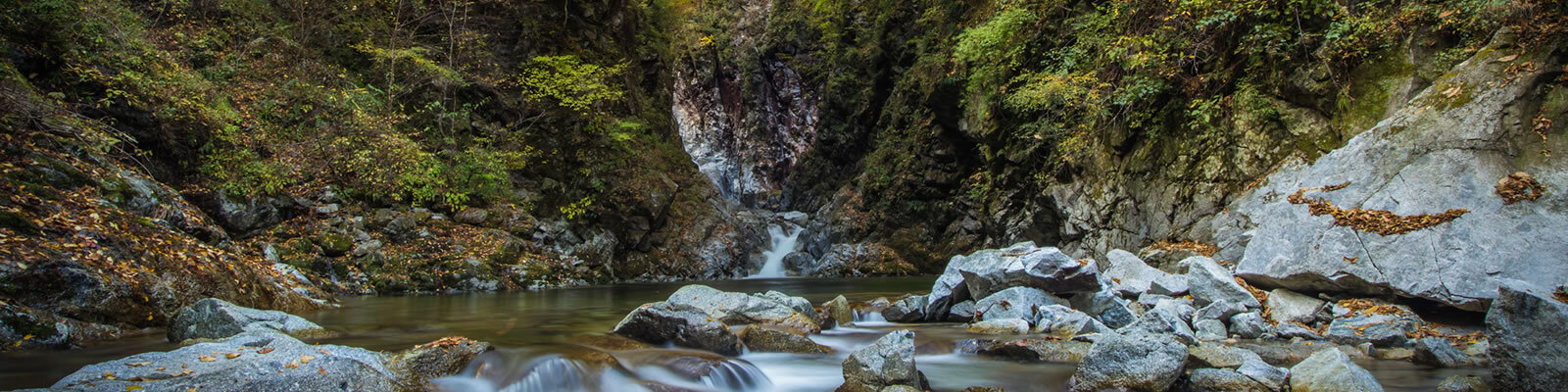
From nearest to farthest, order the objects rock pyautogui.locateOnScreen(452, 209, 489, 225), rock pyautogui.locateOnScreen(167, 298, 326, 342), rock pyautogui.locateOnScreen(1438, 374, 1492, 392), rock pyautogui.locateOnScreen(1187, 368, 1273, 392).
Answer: rock pyautogui.locateOnScreen(1438, 374, 1492, 392) → rock pyautogui.locateOnScreen(1187, 368, 1273, 392) → rock pyautogui.locateOnScreen(167, 298, 326, 342) → rock pyautogui.locateOnScreen(452, 209, 489, 225)

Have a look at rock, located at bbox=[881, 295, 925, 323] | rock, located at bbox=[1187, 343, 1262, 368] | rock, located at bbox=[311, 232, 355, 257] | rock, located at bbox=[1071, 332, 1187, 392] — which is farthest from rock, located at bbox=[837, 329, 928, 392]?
rock, located at bbox=[311, 232, 355, 257]

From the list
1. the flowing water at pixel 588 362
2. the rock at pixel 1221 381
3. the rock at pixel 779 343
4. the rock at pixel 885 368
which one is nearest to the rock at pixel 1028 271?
the flowing water at pixel 588 362

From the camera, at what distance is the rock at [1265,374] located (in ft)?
13.5

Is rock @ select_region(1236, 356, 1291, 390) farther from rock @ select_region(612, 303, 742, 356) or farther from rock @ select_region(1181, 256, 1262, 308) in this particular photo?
rock @ select_region(612, 303, 742, 356)

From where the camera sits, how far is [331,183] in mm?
11664

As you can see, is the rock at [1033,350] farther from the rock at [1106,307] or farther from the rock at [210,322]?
the rock at [210,322]

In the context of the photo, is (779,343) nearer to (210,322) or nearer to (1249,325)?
(1249,325)

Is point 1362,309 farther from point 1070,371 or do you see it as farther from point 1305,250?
point 1070,371

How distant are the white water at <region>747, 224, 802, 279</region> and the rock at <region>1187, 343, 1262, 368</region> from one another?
14763 millimetres

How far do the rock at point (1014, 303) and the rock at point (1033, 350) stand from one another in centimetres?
152

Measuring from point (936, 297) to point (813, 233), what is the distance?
13.8m

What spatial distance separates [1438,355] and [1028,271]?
355 cm

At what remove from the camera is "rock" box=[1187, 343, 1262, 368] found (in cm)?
458

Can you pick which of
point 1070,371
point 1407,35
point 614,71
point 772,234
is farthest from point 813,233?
point 1070,371
